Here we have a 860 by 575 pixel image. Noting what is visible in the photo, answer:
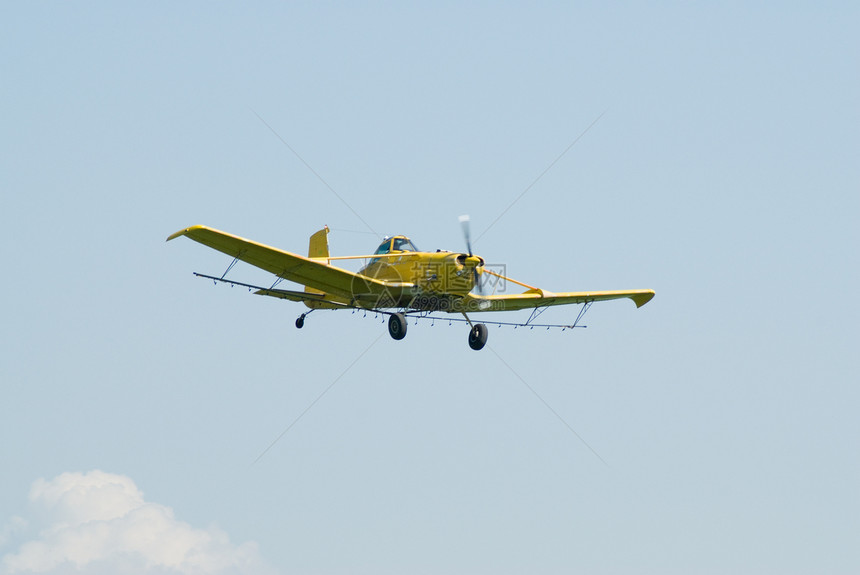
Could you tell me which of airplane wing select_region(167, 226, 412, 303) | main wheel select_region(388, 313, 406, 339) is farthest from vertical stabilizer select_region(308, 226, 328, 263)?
main wheel select_region(388, 313, 406, 339)

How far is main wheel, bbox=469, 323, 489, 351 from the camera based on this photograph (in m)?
36.8

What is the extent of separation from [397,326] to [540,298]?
5626 mm

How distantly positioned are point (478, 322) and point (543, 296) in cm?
249

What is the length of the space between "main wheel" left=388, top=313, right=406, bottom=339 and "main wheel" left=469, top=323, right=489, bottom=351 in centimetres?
283

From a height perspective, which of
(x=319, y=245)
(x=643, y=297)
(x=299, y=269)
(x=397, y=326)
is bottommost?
(x=299, y=269)

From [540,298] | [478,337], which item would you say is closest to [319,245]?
[478,337]

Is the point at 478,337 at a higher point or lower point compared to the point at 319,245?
lower

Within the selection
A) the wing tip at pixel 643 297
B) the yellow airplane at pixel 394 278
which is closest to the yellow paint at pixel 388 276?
the yellow airplane at pixel 394 278

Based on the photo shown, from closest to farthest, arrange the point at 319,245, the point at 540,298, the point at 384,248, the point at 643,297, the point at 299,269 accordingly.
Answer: the point at 299,269 < the point at 384,248 < the point at 540,298 < the point at 319,245 < the point at 643,297

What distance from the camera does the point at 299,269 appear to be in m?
33.9

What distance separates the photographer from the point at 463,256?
112ft

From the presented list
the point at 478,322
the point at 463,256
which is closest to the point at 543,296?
the point at 478,322

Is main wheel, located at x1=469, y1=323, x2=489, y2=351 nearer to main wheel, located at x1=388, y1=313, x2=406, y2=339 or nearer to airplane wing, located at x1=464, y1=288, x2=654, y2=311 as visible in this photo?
airplane wing, located at x1=464, y1=288, x2=654, y2=311

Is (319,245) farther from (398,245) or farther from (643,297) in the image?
(643,297)
